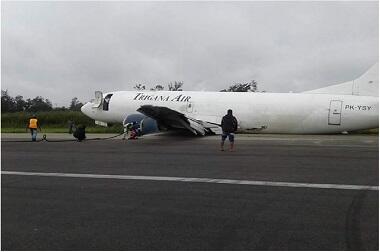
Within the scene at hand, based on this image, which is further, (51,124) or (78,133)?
Answer: (51,124)

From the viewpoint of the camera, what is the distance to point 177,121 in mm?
26156

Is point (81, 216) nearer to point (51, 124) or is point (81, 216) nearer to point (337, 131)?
point (337, 131)

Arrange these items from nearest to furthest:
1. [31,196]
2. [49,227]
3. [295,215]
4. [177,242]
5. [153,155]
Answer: [177,242] < [49,227] < [295,215] < [31,196] < [153,155]

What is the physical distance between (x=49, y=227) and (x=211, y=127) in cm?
2260

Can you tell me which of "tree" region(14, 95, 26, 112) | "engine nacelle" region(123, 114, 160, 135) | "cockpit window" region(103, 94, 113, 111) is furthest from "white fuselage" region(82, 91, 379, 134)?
"tree" region(14, 95, 26, 112)

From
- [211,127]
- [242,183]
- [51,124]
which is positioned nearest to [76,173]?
[242,183]

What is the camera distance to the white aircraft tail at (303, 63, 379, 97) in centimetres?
2691

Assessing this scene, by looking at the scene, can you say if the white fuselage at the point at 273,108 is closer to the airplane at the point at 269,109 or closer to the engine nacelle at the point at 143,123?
the airplane at the point at 269,109

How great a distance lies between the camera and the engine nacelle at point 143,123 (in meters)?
25.5

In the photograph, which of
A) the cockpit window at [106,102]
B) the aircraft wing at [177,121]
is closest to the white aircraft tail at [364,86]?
the aircraft wing at [177,121]

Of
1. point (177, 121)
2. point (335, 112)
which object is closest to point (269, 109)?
point (335, 112)

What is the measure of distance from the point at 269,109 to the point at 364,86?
5.22m

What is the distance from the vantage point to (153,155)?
16.2 meters

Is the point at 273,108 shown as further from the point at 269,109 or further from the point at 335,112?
the point at 335,112
